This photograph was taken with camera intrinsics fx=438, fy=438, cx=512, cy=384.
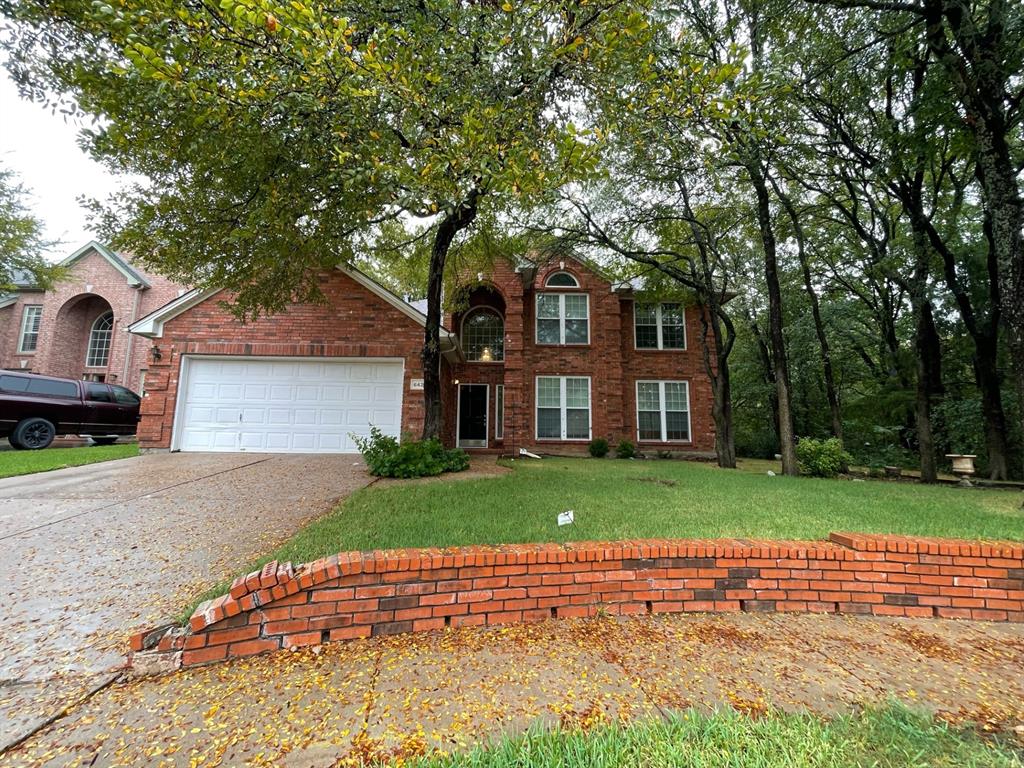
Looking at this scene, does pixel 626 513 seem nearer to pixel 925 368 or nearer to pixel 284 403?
pixel 284 403

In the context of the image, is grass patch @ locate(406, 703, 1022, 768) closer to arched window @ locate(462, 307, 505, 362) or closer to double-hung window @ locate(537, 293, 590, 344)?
double-hung window @ locate(537, 293, 590, 344)

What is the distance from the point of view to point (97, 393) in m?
11.8

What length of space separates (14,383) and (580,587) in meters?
14.1

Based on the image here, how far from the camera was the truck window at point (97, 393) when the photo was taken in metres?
11.6

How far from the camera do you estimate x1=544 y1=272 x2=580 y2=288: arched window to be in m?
14.3

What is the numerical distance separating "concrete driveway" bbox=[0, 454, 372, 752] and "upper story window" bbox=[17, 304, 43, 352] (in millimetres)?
15586

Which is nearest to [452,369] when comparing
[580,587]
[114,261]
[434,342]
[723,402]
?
[434,342]

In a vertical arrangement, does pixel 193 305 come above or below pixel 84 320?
below

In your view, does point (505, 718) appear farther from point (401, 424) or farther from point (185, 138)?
point (401, 424)

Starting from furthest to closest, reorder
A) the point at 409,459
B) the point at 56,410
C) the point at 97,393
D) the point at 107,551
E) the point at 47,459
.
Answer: the point at 97,393 → the point at 56,410 → the point at 47,459 → the point at 409,459 → the point at 107,551

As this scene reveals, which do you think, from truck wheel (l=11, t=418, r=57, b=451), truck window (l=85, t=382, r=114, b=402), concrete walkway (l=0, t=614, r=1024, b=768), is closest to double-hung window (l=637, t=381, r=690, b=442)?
concrete walkway (l=0, t=614, r=1024, b=768)

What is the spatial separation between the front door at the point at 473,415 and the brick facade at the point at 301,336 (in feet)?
16.5

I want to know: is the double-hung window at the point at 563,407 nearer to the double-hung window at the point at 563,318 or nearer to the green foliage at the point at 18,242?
the double-hung window at the point at 563,318

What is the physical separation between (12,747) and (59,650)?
74 cm
